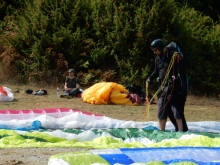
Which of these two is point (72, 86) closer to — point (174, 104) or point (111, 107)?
point (111, 107)

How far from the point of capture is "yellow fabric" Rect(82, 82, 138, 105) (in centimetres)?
1297

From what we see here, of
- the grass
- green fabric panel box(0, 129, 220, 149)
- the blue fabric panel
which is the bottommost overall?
the grass

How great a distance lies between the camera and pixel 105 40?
648 inches

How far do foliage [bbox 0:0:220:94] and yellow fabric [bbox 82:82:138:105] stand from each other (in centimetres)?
261

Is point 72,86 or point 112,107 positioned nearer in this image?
point 112,107

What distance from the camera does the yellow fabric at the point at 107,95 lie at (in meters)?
13.0

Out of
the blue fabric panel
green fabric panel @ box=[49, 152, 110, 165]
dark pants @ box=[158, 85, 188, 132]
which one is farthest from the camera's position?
dark pants @ box=[158, 85, 188, 132]

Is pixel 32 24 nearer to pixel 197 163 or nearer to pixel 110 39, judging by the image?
pixel 110 39

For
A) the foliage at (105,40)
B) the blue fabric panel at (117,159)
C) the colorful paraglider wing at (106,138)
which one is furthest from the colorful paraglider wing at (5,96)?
the blue fabric panel at (117,159)

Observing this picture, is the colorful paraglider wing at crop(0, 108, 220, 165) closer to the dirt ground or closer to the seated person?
the dirt ground

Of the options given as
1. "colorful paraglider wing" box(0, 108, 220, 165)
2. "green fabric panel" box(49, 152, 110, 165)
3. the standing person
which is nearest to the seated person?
"colorful paraglider wing" box(0, 108, 220, 165)

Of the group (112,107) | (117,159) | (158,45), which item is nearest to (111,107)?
(112,107)

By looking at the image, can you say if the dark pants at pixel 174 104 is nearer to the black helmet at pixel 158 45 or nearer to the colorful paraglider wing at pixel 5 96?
the black helmet at pixel 158 45

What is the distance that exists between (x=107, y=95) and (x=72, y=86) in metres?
1.41
